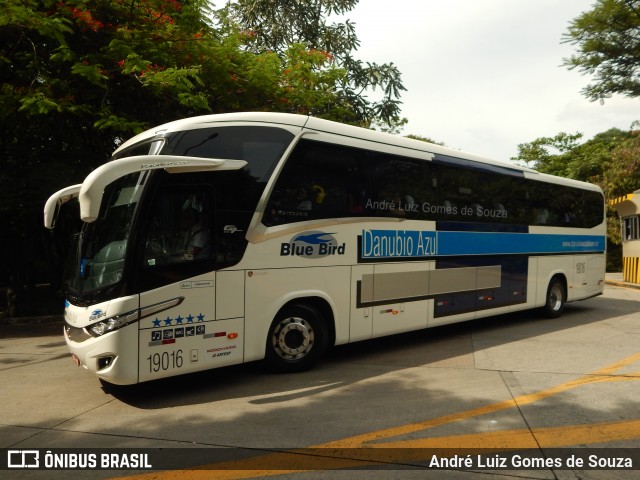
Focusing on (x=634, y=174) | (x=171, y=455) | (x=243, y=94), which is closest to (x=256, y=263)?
(x=171, y=455)

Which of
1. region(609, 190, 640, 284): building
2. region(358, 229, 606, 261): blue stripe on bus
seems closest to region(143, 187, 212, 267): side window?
region(358, 229, 606, 261): blue stripe on bus

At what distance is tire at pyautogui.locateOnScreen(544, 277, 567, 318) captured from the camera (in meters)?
A: 11.4

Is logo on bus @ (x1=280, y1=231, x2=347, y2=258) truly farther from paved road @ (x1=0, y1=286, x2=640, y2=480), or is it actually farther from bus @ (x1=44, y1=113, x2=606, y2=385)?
paved road @ (x1=0, y1=286, x2=640, y2=480)

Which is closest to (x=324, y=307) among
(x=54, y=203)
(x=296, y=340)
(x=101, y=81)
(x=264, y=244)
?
(x=296, y=340)

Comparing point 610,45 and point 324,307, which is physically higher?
point 610,45

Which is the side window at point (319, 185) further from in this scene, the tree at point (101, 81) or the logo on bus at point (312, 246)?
the tree at point (101, 81)

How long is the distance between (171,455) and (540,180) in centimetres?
969

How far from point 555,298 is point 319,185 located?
25.0 feet

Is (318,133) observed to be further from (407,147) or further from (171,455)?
(171,455)

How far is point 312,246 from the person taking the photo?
6.69 metres

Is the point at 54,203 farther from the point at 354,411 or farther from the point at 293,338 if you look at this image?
the point at 354,411

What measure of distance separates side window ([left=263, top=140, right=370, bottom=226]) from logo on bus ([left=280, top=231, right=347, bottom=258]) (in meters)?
0.24

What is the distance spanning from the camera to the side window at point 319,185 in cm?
639

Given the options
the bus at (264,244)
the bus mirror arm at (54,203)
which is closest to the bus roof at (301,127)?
the bus at (264,244)
